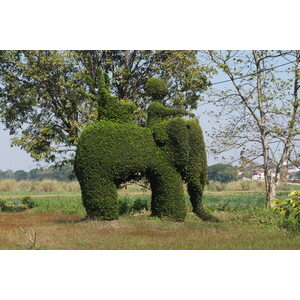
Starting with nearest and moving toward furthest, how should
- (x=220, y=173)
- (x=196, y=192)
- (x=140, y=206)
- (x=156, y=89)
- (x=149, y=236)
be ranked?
(x=149, y=236) → (x=196, y=192) → (x=156, y=89) → (x=140, y=206) → (x=220, y=173)

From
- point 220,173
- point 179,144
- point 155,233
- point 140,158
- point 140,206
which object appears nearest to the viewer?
point 155,233

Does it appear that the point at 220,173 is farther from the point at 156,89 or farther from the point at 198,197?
the point at 156,89

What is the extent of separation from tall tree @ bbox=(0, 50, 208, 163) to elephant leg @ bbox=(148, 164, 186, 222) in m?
5.79

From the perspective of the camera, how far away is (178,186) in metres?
13.1

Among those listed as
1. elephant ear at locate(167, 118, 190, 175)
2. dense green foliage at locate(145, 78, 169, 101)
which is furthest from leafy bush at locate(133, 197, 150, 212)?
dense green foliage at locate(145, 78, 169, 101)

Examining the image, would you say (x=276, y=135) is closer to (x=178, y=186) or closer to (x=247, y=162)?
(x=247, y=162)

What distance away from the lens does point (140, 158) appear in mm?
12766

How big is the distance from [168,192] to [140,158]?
1.22 m

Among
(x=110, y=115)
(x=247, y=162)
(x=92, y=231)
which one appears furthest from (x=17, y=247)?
(x=247, y=162)

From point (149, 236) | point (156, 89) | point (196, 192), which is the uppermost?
point (156, 89)

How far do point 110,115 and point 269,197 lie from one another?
770 centimetres

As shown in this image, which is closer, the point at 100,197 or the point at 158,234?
the point at 158,234

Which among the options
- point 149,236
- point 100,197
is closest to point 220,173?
point 100,197

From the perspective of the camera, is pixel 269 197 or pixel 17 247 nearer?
pixel 17 247
